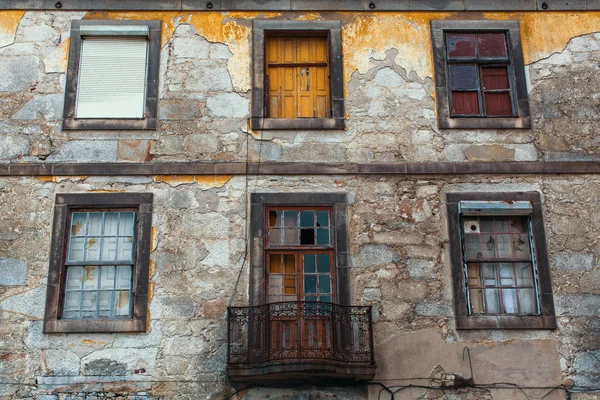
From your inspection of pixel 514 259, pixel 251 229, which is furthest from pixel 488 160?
pixel 251 229

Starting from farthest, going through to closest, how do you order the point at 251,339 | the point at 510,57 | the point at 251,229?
the point at 510,57, the point at 251,229, the point at 251,339

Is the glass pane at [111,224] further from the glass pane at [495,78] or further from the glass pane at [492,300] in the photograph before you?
the glass pane at [495,78]

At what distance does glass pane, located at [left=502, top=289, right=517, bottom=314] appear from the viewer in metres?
11.5

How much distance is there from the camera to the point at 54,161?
469 inches

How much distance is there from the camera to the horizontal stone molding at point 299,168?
38.8 feet

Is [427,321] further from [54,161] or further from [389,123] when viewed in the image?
[54,161]

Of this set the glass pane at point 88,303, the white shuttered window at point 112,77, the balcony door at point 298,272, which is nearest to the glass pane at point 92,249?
the glass pane at point 88,303

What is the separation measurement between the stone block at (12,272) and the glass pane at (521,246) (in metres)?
6.82

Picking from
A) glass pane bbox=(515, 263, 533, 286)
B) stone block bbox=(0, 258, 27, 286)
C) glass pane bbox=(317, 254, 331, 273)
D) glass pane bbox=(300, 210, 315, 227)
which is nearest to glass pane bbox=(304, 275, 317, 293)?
glass pane bbox=(317, 254, 331, 273)

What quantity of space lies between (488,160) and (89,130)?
229 inches

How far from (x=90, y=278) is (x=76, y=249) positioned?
0.46 metres

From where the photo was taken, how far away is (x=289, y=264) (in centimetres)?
1159

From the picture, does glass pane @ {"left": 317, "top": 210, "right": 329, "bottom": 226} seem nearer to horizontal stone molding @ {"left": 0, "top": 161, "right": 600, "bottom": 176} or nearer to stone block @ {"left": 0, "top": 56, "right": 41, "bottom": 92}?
horizontal stone molding @ {"left": 0, "top": 161, "right": 600, "bottom": 176}

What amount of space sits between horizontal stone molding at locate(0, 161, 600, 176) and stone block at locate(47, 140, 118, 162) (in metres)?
0.11
